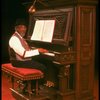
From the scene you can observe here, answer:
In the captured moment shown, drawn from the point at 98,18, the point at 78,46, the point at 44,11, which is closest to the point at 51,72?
the point at 78,46

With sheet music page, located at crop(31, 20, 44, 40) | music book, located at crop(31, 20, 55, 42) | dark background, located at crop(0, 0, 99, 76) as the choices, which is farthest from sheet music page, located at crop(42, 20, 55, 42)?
dark background, located at crop(0, 0, 99, 76)

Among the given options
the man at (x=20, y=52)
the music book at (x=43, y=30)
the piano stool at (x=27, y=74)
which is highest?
the music book at (x=43, y=30)

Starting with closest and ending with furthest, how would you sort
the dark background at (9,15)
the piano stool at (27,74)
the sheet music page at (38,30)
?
the piano stool at (27,74)
the sheet music page at (38,30)
the dark background at (9,15)

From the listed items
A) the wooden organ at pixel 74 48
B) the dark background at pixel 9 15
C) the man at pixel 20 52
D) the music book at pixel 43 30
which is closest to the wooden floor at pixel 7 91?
the wooden organ at pixel 74 48

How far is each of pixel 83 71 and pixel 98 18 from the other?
89.4 inches

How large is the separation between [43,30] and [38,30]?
19 centimetres

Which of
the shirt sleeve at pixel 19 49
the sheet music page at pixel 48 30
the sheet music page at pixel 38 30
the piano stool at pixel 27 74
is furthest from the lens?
the sheet music page at pixel 38 30

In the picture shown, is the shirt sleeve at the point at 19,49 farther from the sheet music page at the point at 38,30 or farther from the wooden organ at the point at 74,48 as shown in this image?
the sheet music page at the point at 38,30

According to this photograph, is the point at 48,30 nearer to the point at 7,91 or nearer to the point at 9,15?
the point at 7,91

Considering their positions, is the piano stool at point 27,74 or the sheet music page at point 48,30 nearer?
the piano stool at point 27,74

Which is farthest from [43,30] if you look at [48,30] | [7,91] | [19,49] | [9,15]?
[9,15]

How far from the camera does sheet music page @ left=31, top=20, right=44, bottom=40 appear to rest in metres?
4.44

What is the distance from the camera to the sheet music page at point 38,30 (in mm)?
4435

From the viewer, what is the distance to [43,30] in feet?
14.3
